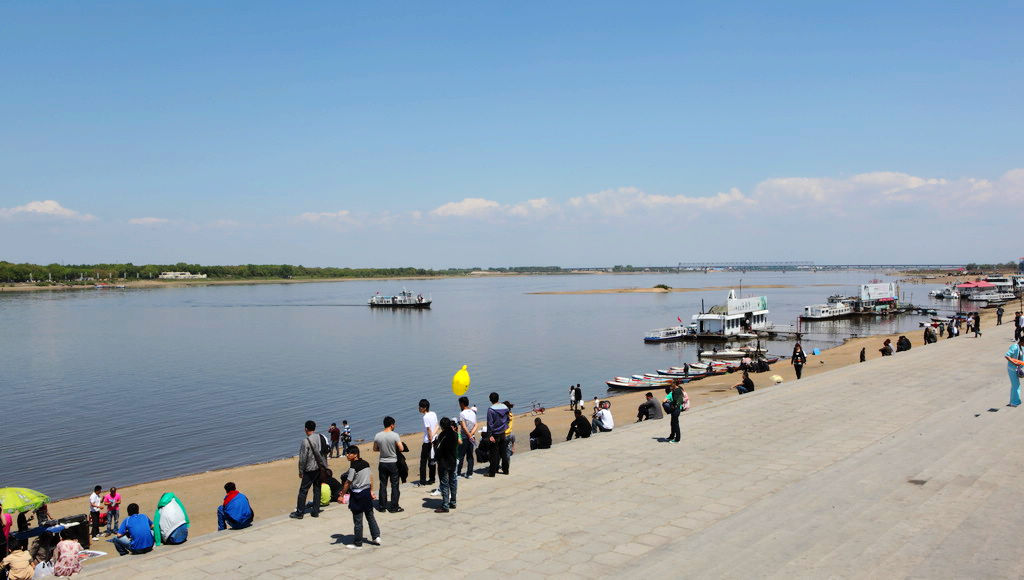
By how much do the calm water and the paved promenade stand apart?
18.8m

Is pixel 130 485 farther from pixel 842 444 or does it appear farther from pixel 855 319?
pixel 855 319

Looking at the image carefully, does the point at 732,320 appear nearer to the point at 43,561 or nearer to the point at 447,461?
the point at 447,461

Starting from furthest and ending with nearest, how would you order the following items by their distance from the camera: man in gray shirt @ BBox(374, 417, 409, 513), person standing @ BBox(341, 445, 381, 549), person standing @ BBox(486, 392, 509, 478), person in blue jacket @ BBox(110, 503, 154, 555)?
person standing @ BBox(486, 392, 509, 478)
man in gray shirt @ BBox(374, 417, 409, 513)
person in blue jacket @ BBox(110, 503, 154, 555)
person standing @ BBox(341, 445, 381, 549)

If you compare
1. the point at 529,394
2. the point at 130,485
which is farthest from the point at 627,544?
the point at 529,394

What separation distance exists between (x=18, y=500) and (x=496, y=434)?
12009 mm

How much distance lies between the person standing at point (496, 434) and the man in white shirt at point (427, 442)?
115 centimetres

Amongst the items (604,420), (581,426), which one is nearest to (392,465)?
(581,426)

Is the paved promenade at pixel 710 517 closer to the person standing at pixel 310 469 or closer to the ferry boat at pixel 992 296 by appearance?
the person standing at pixel 310 469

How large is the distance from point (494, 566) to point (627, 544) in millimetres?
2145

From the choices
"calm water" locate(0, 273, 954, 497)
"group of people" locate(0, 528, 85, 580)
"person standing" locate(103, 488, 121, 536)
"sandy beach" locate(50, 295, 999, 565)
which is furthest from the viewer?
"calm water" locate(0, 273, 954, 497)

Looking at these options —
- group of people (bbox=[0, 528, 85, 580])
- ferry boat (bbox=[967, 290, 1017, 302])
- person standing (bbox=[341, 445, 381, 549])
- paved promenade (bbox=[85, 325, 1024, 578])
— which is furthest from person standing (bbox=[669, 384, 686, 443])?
ferry boat (bbox=[967, 290, 1017, 302])

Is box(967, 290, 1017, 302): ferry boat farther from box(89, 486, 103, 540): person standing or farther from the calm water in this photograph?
box(89, 486, 103, 540): person standing

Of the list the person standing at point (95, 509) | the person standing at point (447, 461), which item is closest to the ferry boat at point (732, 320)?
the person standing at point (95, 509)

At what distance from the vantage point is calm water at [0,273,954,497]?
99.7 feet
